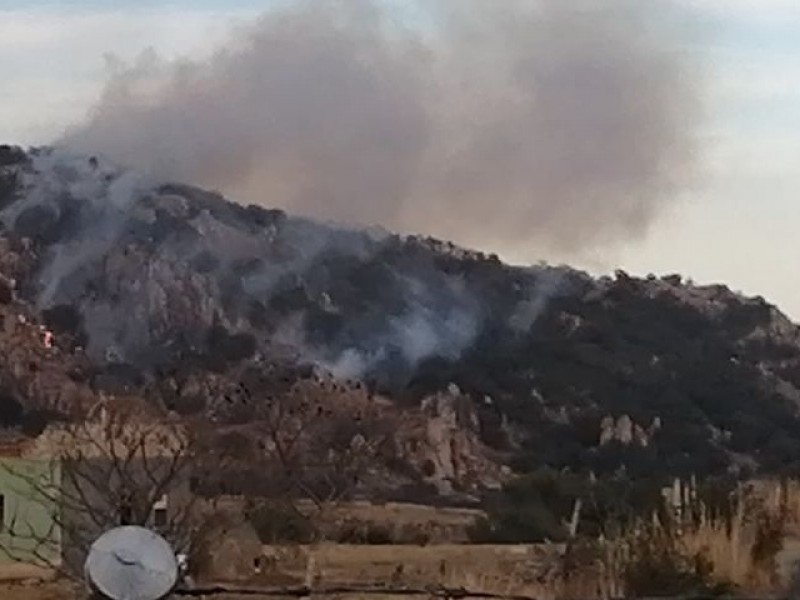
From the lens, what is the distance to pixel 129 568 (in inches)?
337

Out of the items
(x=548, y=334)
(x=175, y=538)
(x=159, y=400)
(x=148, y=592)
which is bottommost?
(x=148, y=592)

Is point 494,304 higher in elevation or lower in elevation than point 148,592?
higher

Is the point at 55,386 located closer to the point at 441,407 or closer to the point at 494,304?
the point at 441,407

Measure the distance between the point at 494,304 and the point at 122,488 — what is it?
41975 mm

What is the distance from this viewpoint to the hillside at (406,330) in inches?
1673

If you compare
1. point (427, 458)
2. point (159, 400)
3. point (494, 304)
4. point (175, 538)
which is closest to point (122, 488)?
point (175, 538)

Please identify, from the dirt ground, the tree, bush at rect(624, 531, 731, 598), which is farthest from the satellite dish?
the dirt ground

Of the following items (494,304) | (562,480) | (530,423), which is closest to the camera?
(562,480)

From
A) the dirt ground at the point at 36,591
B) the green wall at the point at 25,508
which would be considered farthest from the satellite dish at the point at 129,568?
the green wall at the point at 25,508

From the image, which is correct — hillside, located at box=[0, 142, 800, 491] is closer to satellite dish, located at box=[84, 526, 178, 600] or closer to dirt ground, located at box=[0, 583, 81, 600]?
dirt ground, located at box=[0, 583, 81, 600]

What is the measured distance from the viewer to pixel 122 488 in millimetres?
13672

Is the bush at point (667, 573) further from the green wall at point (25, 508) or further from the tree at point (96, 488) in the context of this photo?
the green wall at point (25, 508)

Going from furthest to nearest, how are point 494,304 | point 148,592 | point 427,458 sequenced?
point 494,304 → point 427,458 → point 148,592

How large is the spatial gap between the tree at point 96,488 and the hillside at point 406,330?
13.1m
